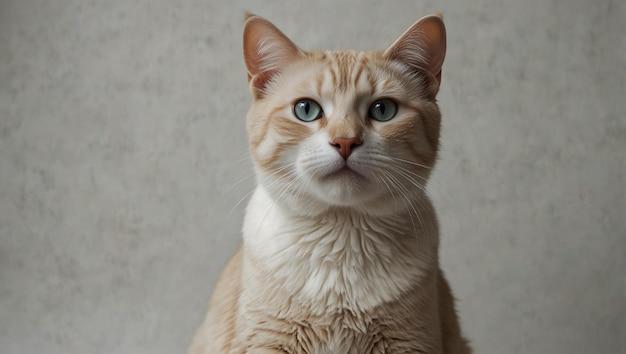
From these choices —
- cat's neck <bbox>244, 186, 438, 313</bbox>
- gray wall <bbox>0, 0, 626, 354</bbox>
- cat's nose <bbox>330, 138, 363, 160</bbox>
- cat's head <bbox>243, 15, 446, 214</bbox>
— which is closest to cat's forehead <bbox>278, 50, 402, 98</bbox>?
cat's head <bbox>243, 15, 446, 214</bbox>

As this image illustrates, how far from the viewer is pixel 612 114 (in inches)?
95.8

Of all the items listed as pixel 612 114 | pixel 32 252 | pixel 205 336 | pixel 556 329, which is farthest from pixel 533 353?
pixel 32 252

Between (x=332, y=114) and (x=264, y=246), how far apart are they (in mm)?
338

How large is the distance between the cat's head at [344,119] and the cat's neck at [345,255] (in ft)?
0.17

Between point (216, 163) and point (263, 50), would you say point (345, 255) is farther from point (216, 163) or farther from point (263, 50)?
point (216, 163)

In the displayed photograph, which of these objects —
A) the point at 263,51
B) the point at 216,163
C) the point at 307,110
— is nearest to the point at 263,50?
the point at 263,51

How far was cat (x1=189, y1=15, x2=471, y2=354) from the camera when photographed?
1.47m

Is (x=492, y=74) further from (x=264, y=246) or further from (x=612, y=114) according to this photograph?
(x=264, y=246)

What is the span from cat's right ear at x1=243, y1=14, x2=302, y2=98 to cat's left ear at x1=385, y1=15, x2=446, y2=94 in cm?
22

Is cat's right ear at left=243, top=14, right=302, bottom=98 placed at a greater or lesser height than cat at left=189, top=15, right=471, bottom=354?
greater

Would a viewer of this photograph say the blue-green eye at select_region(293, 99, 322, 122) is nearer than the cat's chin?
No

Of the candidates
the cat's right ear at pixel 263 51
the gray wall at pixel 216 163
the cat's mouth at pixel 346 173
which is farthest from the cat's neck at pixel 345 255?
the gray wall at pixel 216 163

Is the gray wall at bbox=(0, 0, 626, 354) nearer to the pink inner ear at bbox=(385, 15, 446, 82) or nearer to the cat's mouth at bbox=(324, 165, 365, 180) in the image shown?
the pink inner ear at bbox=(385, 15, 446, 82)

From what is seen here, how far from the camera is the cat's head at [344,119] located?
4.65ft
